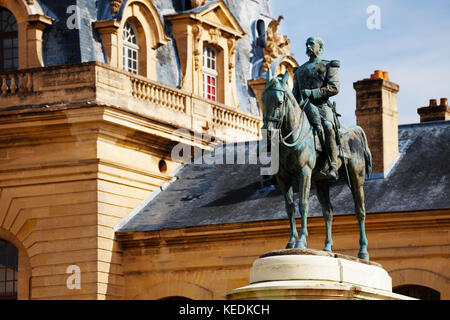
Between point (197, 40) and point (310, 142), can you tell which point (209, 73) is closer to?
point (197, 40)

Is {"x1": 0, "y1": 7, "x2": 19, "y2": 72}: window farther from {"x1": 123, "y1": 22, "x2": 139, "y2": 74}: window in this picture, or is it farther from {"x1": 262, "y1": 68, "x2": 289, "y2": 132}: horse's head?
{"x1": 262, "y1": 68, "x2": 289, "y2": 132}: horse's head

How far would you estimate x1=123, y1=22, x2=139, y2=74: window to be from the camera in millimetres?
44719

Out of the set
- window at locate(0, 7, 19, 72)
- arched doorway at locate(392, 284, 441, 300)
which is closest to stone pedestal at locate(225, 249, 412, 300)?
arched doorway at locate(392, 284, 441, 300)

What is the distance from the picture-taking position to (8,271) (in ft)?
137

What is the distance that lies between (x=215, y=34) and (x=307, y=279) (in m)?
21.7

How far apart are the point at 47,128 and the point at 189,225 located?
449cm

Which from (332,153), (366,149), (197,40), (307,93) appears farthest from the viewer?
(197,40)

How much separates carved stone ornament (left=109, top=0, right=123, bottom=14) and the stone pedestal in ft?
57.2

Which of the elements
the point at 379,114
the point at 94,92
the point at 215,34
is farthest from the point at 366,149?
the point at 215,34

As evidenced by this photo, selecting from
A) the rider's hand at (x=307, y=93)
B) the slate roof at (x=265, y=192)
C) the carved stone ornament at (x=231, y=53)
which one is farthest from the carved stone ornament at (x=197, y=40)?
the rider's hand at (x=307, y=93)

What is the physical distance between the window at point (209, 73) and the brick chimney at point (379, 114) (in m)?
7.56

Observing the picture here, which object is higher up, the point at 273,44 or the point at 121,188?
the point at 273,44

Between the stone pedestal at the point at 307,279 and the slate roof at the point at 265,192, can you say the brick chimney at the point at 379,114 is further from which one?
the stone pedestal at the point at 307,279
